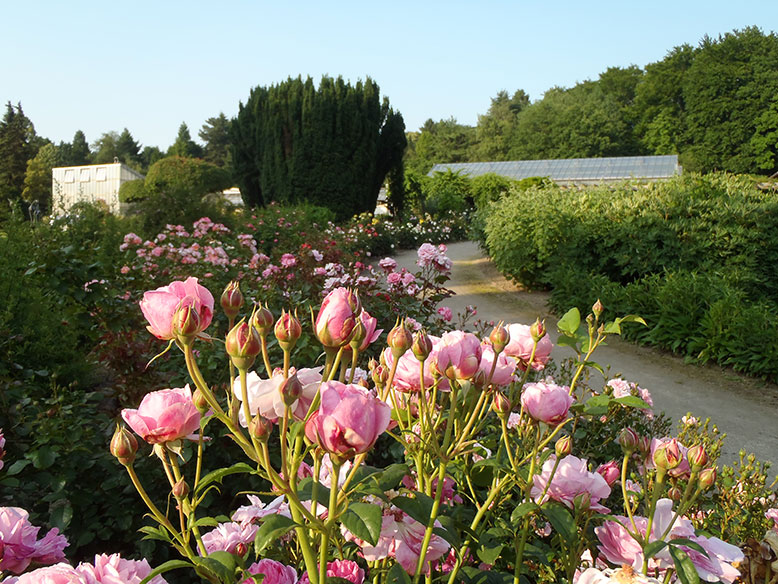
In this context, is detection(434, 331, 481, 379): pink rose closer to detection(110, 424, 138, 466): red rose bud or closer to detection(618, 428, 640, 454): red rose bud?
detection(618, 428, 640, 454): red rose bud

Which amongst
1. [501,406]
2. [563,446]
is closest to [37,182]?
[501,406]

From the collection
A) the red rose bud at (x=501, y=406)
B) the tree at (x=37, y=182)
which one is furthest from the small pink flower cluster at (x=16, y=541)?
the tree at (x=37, y=182)

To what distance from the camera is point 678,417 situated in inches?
157

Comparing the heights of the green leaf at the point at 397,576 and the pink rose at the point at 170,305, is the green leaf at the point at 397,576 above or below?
below

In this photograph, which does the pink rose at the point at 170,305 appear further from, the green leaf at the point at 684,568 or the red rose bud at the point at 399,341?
the green leaf at the point at 684,568

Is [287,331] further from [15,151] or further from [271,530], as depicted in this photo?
[15,151]

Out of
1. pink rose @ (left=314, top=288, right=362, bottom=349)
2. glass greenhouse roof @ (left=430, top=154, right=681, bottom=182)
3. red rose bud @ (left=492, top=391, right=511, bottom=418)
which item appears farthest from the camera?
glass greenhouse roof @ (left=430, top=154, right=681, bottom=182)

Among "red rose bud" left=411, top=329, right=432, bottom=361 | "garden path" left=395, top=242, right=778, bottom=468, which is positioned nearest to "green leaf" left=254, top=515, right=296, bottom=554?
"red rose bud" left=411, top=329, right=432, bottom=361

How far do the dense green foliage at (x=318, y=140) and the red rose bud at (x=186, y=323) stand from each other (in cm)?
1336

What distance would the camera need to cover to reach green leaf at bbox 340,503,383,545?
24.2 inches

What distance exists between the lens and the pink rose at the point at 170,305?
0.71m

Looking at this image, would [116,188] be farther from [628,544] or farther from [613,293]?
[628,544]

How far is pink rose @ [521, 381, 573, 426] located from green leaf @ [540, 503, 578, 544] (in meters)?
0.12

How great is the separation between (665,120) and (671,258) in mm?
37161
